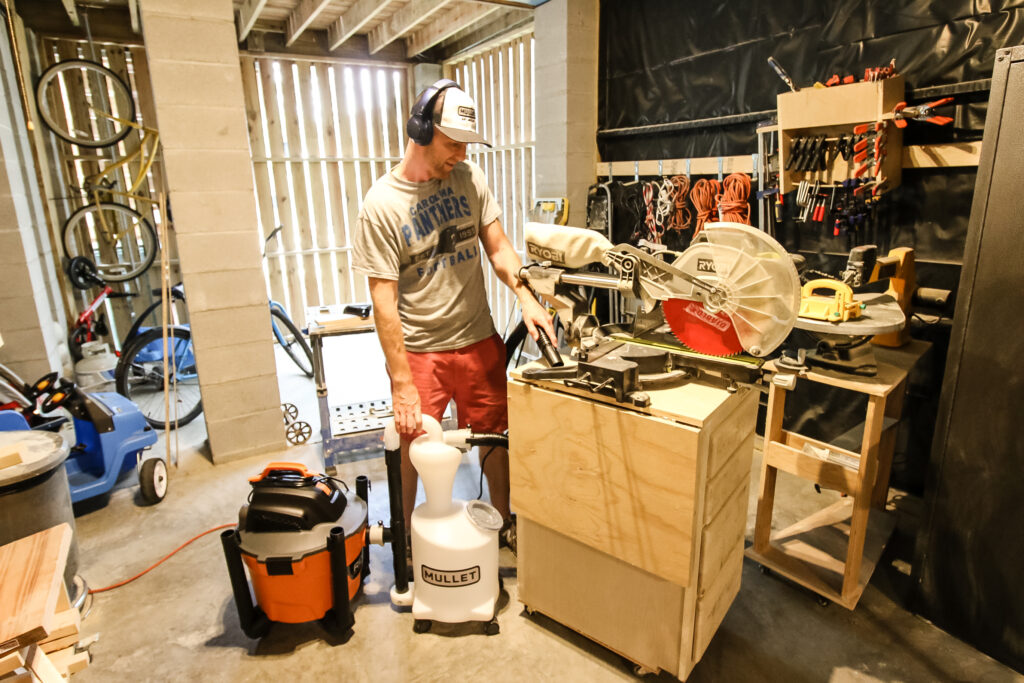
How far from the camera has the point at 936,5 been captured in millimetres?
2295

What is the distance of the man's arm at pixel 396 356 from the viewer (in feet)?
6.36

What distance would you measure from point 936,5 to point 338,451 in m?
3.30

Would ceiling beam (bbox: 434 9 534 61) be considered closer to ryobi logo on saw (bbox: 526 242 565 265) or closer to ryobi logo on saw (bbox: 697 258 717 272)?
ryobi logo on saw (bbox: 526 242 565 265)

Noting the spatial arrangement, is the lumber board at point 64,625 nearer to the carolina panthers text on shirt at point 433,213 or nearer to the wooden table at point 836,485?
the carolina panthers text on shirt at point 433,213

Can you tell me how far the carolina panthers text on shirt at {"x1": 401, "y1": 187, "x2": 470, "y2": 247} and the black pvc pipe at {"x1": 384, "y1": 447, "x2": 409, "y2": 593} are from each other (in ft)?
2.38

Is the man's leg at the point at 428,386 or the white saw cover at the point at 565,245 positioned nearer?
the white saw cover at the point at 565,245

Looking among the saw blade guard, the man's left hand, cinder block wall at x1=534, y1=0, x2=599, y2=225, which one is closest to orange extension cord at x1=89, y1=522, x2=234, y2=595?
the man's left hand

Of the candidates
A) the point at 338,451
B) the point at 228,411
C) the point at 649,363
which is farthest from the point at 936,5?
the point at 228,411

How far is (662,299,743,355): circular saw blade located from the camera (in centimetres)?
157

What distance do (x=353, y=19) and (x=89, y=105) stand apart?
88.8 inches

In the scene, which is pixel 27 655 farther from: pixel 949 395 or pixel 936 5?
pixel 936 5

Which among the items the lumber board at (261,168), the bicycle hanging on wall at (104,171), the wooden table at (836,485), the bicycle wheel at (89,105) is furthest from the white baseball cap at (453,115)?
the lumber board at (261,168)

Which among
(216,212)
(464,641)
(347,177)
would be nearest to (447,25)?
(347,177)

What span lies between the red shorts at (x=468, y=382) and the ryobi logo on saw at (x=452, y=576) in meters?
0.53
